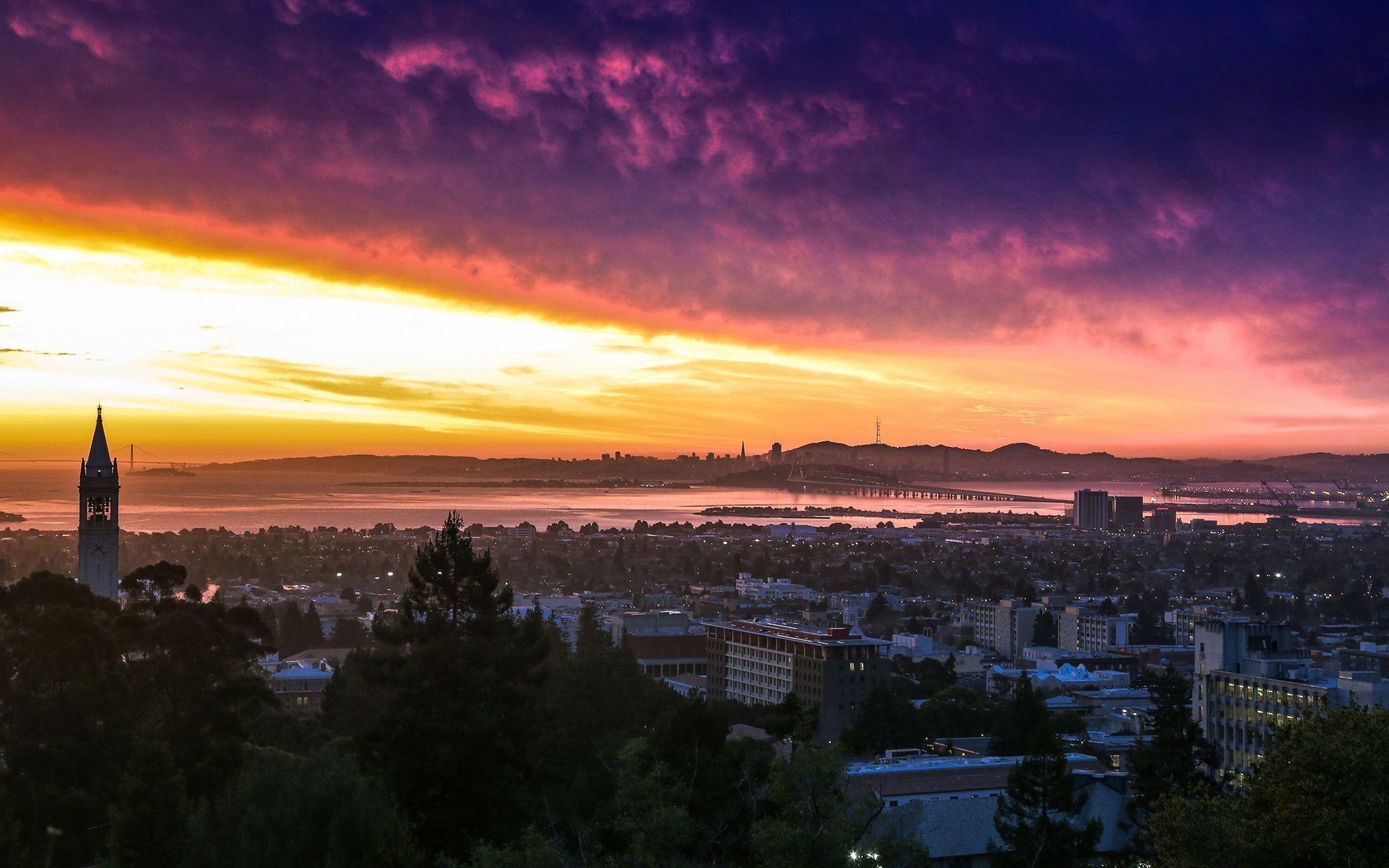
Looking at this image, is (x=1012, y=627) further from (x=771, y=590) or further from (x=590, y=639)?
(x=590, y=639)

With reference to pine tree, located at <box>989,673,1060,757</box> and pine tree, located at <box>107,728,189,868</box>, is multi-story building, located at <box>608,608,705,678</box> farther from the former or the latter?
pine tree, located at <box>107,728,189,868</box>

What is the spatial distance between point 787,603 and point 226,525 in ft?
280

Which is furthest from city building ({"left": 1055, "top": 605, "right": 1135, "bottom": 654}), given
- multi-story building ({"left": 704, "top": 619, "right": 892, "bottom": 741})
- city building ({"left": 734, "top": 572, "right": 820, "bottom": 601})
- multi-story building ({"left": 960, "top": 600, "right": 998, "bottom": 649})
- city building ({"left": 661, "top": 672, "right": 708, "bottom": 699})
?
city building ({"left": 734, "top": 572, "right": 820, "bottom": 601})

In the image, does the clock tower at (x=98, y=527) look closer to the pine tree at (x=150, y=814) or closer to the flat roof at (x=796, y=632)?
the pine tree at (x=150, y=814)

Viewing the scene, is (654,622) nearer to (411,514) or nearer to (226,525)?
(226,525)

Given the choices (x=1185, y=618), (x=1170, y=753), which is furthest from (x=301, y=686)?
(x=1185, y=618)

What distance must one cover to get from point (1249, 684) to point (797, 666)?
17285mm

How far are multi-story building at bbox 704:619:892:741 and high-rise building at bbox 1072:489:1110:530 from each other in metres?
107

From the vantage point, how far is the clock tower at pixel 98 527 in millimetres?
29125

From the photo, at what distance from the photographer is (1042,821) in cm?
1706

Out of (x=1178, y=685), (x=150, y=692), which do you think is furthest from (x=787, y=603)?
(x=150, y=692)

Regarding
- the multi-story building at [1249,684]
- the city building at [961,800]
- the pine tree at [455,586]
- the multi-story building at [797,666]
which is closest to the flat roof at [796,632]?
the multi-story building at [797,666]

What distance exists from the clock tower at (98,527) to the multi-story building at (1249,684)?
22.8 m

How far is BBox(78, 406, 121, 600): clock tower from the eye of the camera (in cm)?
2912
